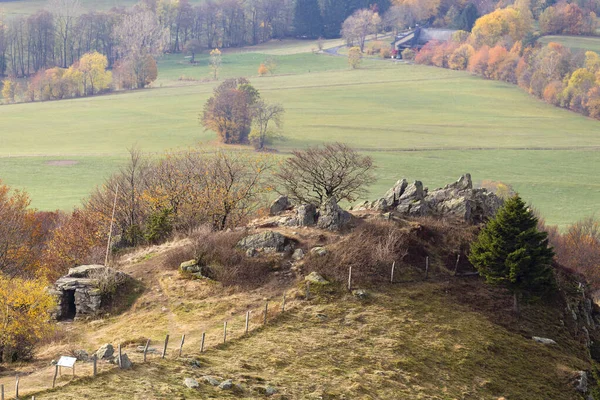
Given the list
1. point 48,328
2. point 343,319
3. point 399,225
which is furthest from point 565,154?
point 48,328

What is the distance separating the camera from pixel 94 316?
164 ft

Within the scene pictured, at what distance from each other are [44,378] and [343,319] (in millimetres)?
18474

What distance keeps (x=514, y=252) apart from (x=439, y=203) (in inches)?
547

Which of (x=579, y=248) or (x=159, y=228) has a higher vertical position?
(x=159, y=228)

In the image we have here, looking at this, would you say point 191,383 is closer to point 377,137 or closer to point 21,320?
point 21,320

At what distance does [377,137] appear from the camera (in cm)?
15338

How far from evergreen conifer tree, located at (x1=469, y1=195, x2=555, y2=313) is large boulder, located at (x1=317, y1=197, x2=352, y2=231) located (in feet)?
33.2

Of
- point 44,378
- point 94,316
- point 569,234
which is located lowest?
point 569,234

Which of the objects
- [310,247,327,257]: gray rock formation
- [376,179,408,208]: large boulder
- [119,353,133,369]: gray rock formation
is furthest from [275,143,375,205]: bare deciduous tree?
[119,353,133,369]: gray rock formation

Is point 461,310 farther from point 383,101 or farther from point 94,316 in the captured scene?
point 383,101

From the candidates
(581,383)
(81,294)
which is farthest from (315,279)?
(581,383)

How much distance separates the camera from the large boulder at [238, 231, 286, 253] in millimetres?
54438

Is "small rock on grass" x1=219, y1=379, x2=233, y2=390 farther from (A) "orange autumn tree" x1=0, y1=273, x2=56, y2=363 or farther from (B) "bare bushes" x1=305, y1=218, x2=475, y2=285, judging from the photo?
(B) "bare bushes" x1=305, y1=218, x2=475, y2=285

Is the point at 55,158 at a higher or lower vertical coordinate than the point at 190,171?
lower
